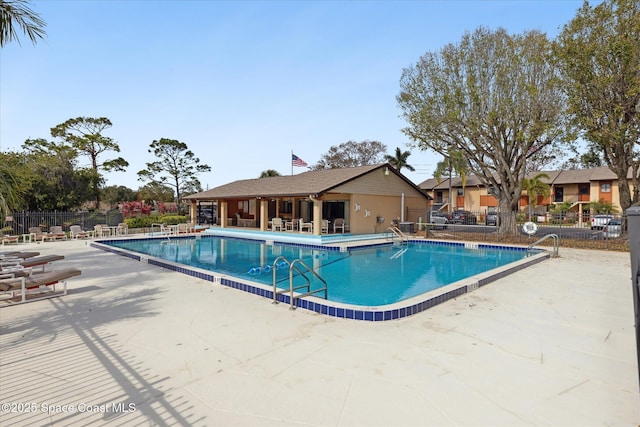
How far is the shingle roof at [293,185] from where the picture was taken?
19.5 m

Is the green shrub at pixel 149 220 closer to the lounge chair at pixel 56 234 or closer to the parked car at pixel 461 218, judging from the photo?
the lounge chair at pixel 56 234

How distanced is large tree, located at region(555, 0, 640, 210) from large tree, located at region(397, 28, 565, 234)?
872 millimetres

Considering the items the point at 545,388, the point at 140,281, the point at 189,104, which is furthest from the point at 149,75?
the point at 545,388

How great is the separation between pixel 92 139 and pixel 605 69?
124 ft

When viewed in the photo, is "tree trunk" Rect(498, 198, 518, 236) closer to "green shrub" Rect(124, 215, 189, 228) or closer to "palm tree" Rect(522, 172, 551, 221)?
"palm tree" Rect(522, 172, 551, 221)

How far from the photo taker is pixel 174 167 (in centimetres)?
4119

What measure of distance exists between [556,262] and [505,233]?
823 centimetres

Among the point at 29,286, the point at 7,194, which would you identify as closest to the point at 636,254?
the point at 7,194

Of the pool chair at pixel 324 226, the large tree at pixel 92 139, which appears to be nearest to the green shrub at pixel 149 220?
the large tree at pixel 92 139

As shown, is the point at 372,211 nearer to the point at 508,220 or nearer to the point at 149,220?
the point at 508,220

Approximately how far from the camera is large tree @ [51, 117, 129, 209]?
31203 mm

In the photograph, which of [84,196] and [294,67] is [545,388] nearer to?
[294,67]

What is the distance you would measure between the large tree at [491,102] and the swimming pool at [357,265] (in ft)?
18.6

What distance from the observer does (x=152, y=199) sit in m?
40.8
